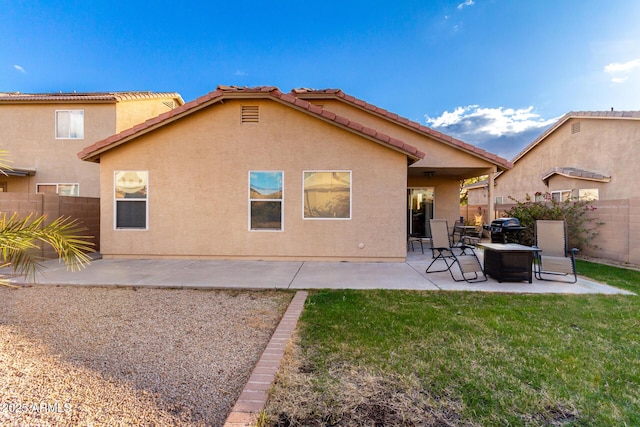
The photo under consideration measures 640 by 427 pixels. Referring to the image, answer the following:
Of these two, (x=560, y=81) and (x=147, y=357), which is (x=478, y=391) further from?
(x=560, y=81)

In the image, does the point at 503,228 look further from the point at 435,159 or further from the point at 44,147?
the point at 44,147

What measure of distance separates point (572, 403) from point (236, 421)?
2.62 m

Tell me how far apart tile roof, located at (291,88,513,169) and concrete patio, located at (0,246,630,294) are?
4410 mm

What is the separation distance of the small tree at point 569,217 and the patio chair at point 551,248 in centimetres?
399

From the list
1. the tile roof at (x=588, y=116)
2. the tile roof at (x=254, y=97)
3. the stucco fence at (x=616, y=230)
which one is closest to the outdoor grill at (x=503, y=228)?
the stucco fence at (x=616, y=230)

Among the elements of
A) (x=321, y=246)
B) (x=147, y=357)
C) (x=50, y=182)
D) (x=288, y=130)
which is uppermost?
(x=288, y=130)

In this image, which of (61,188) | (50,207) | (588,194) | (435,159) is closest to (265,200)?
(435,159)

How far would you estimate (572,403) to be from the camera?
2361 millimetres

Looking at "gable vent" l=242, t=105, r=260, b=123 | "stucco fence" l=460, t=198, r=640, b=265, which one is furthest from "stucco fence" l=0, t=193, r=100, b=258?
"stucco fence" l=460, t=198, r=640, b=265

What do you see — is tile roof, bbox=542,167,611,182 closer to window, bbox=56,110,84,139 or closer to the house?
the house

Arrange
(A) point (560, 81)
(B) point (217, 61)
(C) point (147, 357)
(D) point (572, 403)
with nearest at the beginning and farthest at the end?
1. (D) point (572, 403)
2. (C) point (147, 357)
3. (A) point (560, 81)
4. (B) point (217, 61)

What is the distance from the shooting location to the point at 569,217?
981 cm

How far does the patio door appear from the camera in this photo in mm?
13078

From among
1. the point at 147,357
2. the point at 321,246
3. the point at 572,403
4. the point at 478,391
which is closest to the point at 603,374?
the point at 572,403
